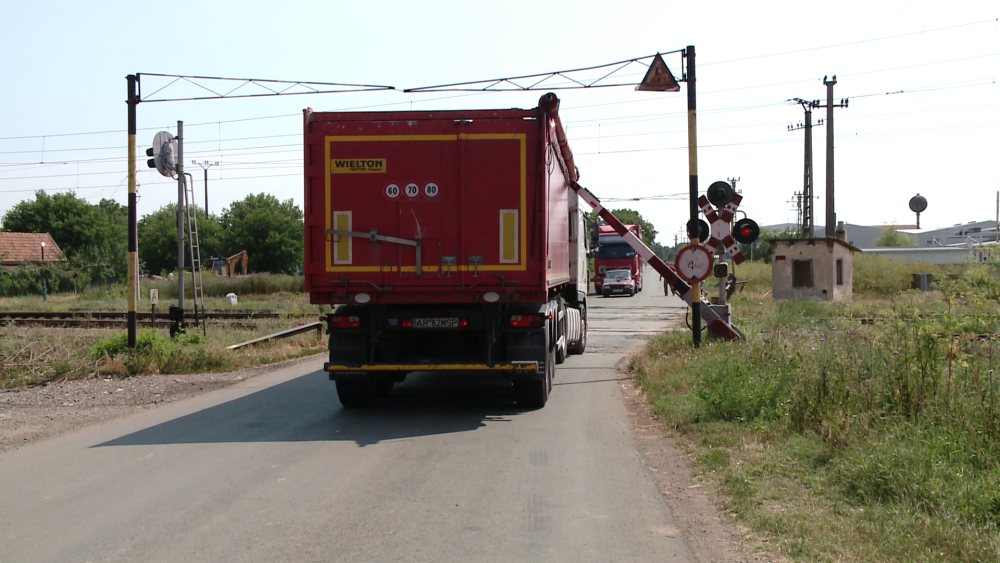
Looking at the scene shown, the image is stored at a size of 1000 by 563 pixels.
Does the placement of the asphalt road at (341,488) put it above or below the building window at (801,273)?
below

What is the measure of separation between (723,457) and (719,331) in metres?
7.00

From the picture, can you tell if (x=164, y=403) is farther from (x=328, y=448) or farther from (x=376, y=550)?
(x=376, y=550)

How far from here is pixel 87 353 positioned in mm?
14500

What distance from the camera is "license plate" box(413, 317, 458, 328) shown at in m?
9.44

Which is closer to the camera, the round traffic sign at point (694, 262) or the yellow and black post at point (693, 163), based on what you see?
the round traffic sign at point (694, 262)

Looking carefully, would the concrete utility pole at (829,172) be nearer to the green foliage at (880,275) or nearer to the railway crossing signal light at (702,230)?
the green foliage at (880,275)

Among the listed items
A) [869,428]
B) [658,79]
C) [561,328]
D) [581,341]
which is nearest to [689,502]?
[869,428]

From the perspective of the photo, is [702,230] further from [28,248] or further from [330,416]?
[28,248]

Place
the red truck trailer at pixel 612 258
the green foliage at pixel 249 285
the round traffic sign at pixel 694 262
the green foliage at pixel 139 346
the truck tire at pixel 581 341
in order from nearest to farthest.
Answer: the round traffic sign at pixel 694 262 < the green foliage at pixel 139 346 < the truck tire at pixel 581 341 < the green foliage at pixel 249 285 < the red truck trailer at pixel 612 258

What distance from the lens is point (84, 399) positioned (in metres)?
11.2

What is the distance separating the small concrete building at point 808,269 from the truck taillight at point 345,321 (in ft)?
83.6

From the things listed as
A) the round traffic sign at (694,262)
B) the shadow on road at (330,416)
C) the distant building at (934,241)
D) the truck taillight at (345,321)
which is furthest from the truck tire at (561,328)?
Result: the distant building at (934,241)

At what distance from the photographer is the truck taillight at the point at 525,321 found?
9.46 metres

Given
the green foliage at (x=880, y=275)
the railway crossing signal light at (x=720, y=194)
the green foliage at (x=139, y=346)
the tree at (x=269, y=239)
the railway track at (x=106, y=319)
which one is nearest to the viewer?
the railway crossing signal light at (x=720, y=194)
